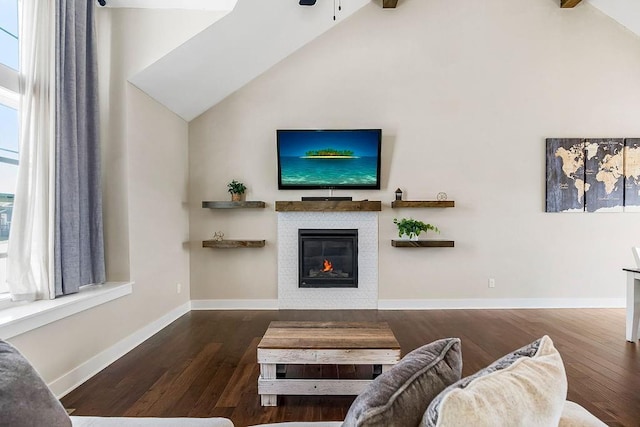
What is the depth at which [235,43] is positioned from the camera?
397 cm

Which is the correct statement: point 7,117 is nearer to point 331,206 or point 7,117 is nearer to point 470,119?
point 331,206

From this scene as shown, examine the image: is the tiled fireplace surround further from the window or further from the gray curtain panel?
the window

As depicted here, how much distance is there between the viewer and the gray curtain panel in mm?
2725

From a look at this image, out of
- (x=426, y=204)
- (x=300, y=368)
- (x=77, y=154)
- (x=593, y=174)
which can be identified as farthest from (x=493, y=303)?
(x=77, y=154)

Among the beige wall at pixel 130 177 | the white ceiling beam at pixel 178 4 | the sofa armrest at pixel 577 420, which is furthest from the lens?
the white ceiling beam at pixel 178 4

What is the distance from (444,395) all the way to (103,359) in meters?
3.19

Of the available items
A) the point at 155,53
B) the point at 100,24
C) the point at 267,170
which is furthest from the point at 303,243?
the point at 100,24

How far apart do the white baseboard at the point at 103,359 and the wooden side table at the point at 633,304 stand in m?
4.80

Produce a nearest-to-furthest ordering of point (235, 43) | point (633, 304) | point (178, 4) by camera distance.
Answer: point (178, 4)
point (633, 304)
point (235, 43)

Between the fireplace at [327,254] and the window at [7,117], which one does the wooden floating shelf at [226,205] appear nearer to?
the fireplace at [327,254]

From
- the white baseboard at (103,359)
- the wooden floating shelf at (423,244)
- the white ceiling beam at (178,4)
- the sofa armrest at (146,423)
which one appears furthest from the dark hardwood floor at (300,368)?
the white ceiling beam at (178,4)

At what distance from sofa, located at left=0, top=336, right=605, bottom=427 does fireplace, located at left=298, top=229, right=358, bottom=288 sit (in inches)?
152

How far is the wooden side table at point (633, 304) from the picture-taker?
3590 mm

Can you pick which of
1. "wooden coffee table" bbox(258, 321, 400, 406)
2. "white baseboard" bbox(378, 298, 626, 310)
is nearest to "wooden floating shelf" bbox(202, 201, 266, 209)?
"white baseboard" bbox(378, 298, 626, 310)
